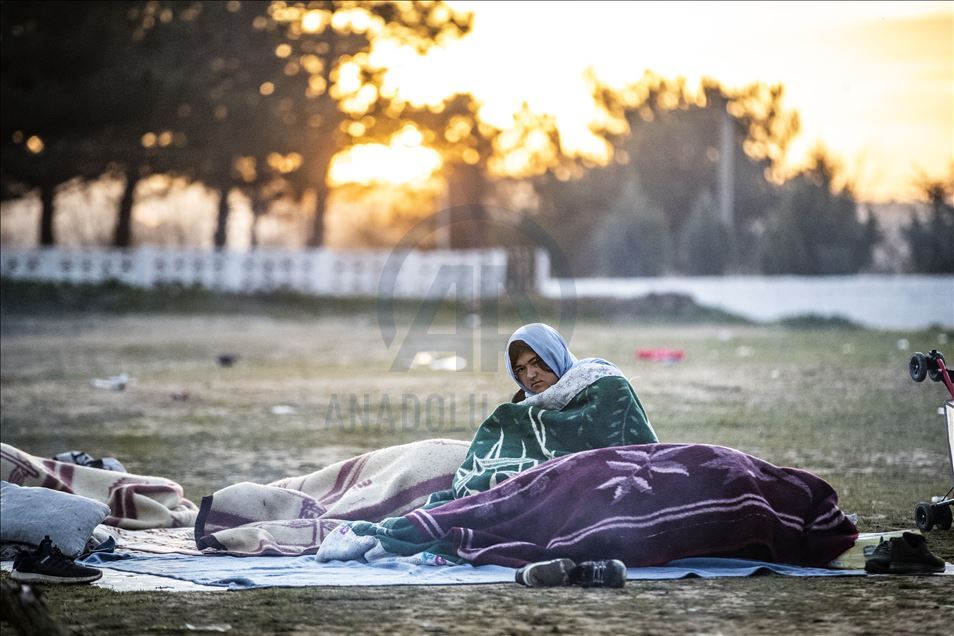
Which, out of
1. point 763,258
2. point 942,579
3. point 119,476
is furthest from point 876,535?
point 763,258

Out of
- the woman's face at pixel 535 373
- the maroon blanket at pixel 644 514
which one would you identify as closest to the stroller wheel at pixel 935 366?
the maroon blanket at pixel 644 514

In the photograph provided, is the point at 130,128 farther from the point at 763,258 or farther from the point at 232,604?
the point at 232,604

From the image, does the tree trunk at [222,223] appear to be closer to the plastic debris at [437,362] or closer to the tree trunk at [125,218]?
the tree trunk at [125,218]

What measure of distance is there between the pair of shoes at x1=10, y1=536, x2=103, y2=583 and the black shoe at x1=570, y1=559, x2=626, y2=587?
151 cm

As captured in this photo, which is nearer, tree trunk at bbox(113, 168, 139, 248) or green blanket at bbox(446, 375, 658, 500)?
green blanket at bbox(446, 375, 658, 500)

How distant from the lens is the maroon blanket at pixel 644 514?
4.32 m

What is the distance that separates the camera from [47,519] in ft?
14.3

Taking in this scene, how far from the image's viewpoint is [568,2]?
15.8m

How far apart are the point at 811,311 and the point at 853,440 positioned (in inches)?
Answer: 658

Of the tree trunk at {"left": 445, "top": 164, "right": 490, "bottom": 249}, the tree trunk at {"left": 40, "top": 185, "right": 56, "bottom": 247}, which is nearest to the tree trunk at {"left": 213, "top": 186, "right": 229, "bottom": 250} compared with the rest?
the tree trunk at {"left": 40, "top": 185, "right": 56, "bottom": 247}

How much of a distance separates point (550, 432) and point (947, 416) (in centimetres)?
153

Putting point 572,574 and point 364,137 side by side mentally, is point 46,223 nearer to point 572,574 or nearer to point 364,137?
point 364,137

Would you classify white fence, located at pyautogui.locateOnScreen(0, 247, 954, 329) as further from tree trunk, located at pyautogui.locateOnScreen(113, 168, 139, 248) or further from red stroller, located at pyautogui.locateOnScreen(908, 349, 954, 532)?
red stroller, located at pyautogui.locateOnScreen(908, 349, 954, 532)

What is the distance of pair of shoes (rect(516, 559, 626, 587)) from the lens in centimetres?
407
